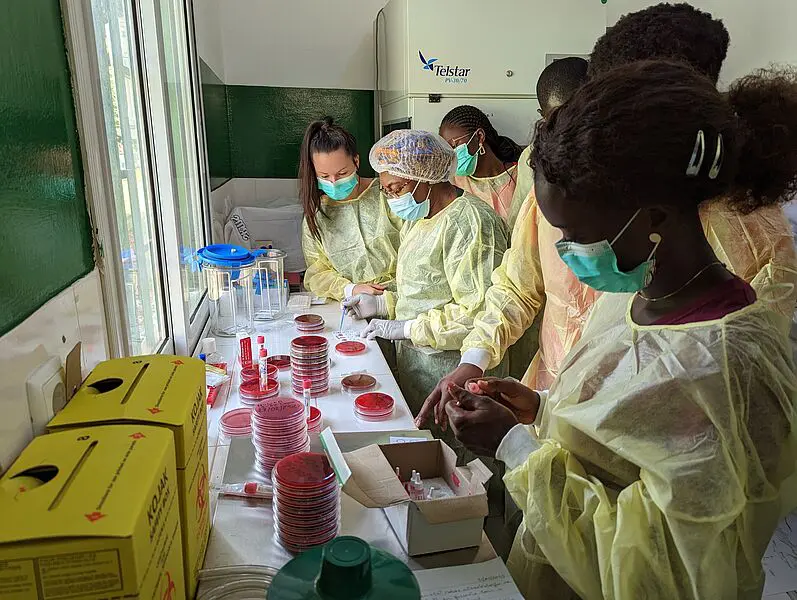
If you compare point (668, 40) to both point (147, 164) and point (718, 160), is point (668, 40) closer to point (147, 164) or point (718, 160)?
point (718, 160)

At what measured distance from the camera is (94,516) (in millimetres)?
564

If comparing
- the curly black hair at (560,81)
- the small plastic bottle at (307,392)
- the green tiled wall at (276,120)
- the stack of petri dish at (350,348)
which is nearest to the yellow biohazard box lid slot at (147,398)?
the small plastic bottle at (307,392)

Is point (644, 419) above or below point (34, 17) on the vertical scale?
below

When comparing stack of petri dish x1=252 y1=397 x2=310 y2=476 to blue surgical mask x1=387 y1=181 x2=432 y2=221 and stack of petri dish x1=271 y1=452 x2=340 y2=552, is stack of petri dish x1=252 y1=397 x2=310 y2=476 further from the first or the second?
blue surgical mask x1=387 y1=181 x2=432 y2=221

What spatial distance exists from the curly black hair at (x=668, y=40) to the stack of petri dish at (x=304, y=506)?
0.98m

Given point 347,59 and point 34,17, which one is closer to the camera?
point 34,17

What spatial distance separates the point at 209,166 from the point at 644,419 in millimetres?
2304

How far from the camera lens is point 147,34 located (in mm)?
1603

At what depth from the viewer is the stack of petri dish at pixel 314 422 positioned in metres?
A: 1.34

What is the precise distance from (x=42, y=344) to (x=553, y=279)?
3.97 ft

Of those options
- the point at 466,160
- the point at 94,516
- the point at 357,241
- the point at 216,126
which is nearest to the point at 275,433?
the point at 94,516

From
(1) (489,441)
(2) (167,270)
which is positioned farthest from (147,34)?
(1) (489,441)

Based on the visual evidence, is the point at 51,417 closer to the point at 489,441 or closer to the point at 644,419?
the point at 489,441

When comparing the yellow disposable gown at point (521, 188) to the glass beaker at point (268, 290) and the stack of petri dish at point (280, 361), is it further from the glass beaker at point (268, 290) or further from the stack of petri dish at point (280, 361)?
the stack of petri dish at point (280, 361)
